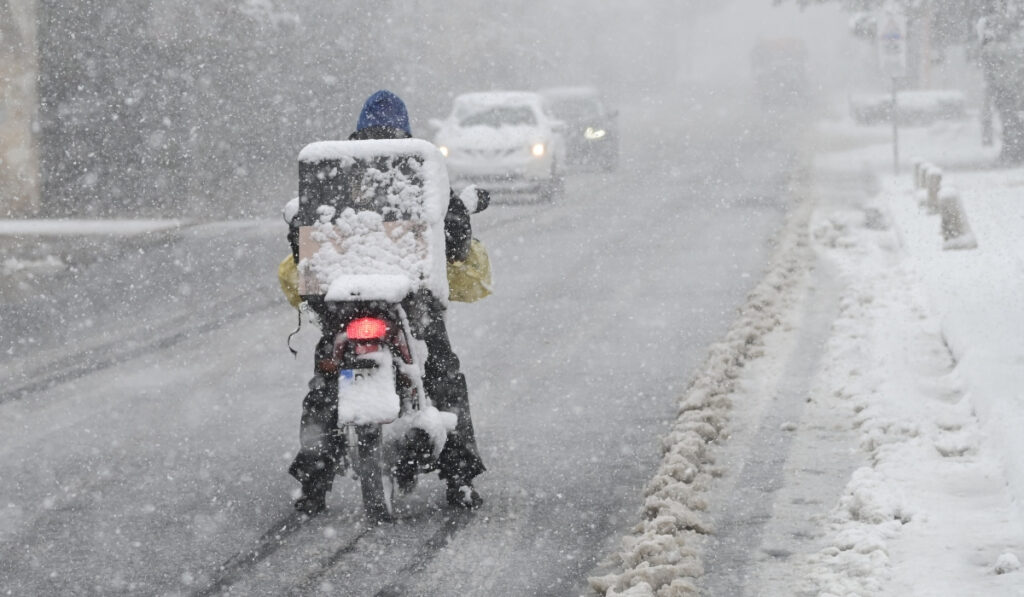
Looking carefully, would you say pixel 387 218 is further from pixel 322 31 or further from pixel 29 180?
pixel 322 31

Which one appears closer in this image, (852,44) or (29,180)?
(29,180)

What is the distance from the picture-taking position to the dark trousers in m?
5.66

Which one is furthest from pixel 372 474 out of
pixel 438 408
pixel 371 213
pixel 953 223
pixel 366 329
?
pixel 953 223

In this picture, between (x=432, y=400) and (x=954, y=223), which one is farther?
(x=954, y=223)

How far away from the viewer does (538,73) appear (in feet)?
162

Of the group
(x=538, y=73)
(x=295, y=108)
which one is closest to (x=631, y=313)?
(x=295, y=108)

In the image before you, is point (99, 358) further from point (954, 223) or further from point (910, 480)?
point (954, 223)

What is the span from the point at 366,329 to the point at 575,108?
26928mm

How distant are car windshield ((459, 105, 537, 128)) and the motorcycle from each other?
1820 cm

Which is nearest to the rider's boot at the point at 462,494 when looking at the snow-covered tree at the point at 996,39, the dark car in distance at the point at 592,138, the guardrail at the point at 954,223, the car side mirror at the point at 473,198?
the car side mirror at the point at 473,198

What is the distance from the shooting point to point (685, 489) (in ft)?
19.6

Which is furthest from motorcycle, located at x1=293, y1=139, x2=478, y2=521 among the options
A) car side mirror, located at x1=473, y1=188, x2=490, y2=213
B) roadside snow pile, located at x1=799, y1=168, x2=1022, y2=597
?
roadside snow pile, located at x1=799, y1=168, x2=1022, y2=597

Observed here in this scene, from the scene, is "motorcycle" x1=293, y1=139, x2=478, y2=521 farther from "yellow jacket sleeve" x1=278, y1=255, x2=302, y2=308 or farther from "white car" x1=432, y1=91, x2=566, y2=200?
"white car" x1=432, y1=91, x2=566, y2=200

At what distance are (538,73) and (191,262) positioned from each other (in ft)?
114
